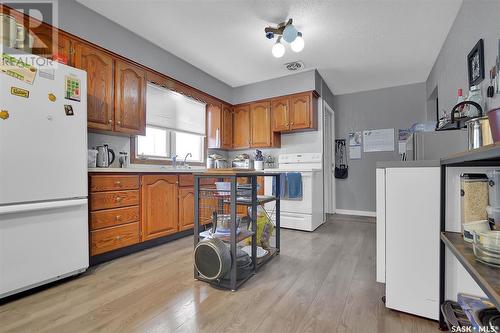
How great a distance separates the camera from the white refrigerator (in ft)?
4.91

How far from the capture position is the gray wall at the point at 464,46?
5.42 ft

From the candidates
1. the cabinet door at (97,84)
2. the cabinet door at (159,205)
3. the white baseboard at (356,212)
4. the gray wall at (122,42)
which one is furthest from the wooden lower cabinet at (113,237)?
the white baseboard at (356,212)

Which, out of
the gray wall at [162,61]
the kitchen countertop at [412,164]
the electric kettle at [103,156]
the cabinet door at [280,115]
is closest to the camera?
the kitchen countertop at [412,164]

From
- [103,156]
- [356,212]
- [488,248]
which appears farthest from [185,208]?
[356,212]

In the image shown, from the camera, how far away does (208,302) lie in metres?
1.51

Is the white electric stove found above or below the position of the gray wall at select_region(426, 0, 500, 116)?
below

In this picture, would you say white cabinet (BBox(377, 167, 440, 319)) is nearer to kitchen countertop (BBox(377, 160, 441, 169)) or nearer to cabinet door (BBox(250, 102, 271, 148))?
kitchen countertop (BBox(377, 160, 441, 169))

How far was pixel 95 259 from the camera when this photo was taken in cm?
212

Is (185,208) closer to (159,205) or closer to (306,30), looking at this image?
(159,205)

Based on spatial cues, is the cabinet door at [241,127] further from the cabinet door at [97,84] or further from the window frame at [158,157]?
the cabinet door at [97,84]

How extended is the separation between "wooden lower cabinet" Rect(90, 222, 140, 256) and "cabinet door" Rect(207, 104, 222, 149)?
209cm

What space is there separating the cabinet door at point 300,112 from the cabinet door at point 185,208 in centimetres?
205

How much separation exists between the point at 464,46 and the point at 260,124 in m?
2.82

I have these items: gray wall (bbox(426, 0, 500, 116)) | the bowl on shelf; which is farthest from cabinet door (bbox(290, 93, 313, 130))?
the bowl on shelf
